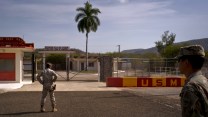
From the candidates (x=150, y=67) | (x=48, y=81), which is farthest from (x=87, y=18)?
(x=48, y=81)

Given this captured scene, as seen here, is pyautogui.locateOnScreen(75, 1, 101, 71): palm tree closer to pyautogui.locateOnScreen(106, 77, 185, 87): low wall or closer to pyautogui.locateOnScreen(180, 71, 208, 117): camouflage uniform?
pyautogui.locateOnScreen(106, 77, 185, 87): low wall

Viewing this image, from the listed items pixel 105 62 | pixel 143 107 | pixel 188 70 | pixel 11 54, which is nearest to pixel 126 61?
pixel 105 62

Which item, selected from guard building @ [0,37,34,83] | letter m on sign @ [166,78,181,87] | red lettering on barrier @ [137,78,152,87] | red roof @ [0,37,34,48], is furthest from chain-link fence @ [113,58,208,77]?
guard building @ [0,37,34,83]

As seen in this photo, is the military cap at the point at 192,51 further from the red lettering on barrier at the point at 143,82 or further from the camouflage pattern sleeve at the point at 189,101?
the red lettering on barrier at the point at 143,82

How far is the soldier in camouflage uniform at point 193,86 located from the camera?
3.23 m

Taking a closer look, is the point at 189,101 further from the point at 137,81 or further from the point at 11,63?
the point at 11,63

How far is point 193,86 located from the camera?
10.8ft

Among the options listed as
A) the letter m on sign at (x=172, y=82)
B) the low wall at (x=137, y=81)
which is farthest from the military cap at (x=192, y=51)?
the letter m on sign at (x=172, y=82)

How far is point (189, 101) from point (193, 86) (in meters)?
0.14

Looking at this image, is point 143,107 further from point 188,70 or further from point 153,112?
point 188,70

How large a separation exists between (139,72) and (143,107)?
22.0 meters

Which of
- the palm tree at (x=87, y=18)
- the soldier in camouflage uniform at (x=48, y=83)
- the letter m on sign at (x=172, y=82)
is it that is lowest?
the letter m on sign at (x=172, y=82)

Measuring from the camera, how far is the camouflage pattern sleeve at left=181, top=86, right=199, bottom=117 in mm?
3217

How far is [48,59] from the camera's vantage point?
254ft
